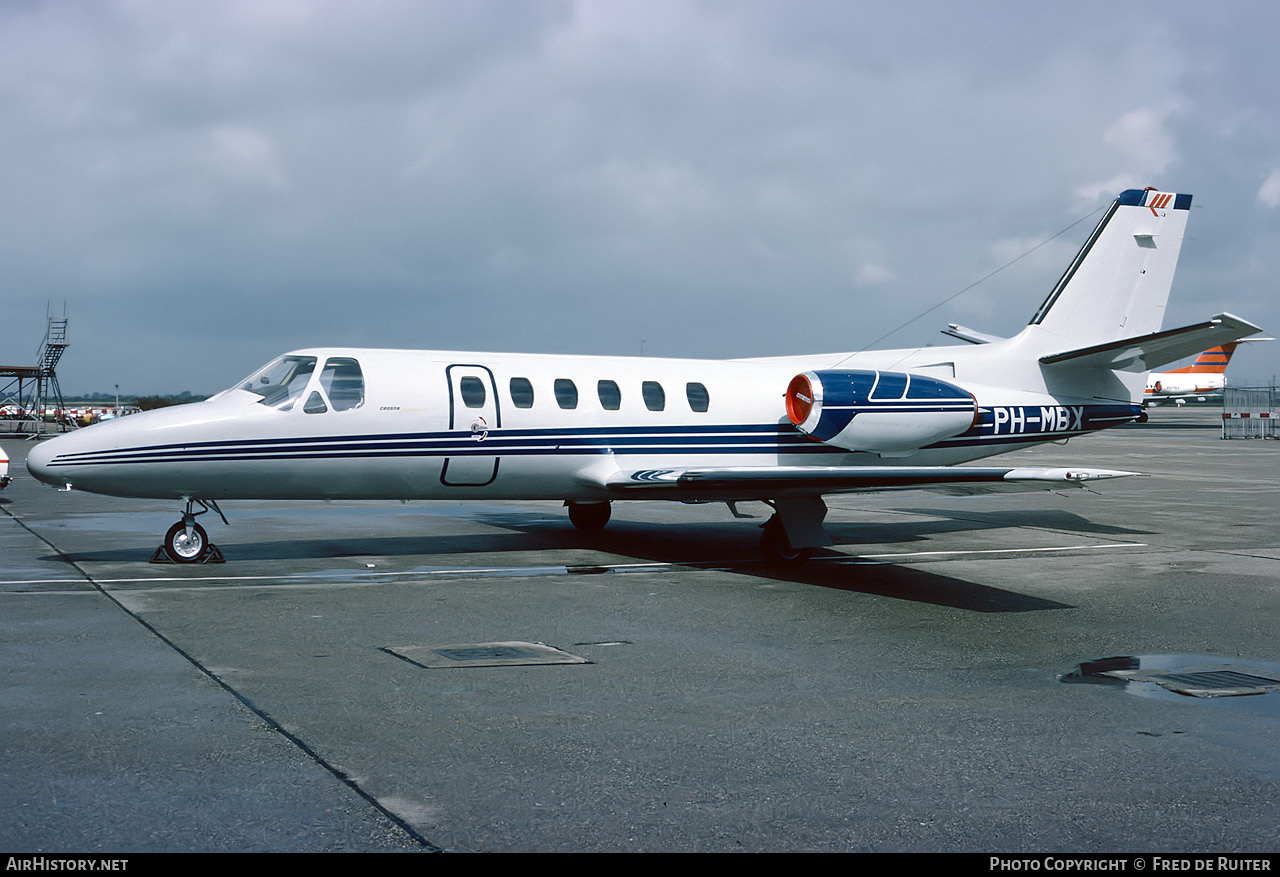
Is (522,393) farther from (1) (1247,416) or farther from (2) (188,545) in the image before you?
(1) (1247,416)

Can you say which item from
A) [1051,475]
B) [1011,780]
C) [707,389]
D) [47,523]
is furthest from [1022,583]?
[47,523]

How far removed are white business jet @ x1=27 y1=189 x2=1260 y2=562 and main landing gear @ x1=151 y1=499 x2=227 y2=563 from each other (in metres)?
0.03

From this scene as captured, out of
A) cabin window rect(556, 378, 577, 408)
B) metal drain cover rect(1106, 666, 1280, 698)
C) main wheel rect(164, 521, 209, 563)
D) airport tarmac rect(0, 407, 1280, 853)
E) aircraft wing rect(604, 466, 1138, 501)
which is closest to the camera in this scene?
airport tarmac rect(0, 407, 1280, 853)

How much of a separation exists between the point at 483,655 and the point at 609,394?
6.80 m

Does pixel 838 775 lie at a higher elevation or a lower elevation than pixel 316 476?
lower

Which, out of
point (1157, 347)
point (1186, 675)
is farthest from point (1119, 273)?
point (1186, 675)

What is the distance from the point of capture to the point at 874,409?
15180 mm

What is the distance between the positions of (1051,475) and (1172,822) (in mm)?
6502

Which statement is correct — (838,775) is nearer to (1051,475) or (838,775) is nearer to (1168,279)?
(1051,475)

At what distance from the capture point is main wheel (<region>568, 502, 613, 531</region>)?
16641 millimetres

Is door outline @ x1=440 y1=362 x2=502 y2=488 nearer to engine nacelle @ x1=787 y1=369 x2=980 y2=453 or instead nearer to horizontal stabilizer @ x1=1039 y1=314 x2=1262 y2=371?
engine nacelle @ x1=787 y1=369 x2=980 y2=453

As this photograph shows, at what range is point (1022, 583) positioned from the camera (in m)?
12.4

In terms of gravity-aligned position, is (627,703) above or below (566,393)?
below

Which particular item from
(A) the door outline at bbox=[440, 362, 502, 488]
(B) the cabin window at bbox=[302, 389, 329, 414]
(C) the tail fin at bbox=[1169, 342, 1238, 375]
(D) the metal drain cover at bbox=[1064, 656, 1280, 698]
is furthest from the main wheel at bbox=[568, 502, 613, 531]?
(C) the tail fin at bbox=[1169, 342, 1238, 375]
